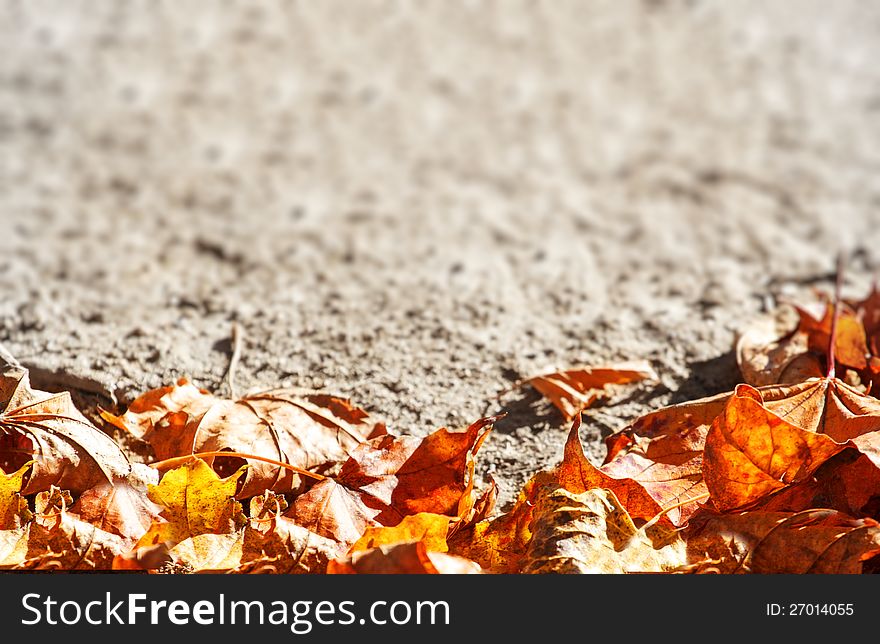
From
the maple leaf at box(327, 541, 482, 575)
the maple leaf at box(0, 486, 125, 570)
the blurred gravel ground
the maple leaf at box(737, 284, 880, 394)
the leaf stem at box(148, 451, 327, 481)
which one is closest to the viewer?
the maple leaf at box(327, 541, 482, 575)

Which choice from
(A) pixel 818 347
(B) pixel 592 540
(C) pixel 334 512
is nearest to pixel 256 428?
(C) pixel 334 512

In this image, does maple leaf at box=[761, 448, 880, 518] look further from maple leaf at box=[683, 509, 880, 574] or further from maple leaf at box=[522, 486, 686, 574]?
maple leaf at box=[522, 486, 686, 574]

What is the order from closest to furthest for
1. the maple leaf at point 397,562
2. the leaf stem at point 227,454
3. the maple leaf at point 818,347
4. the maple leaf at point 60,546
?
the maple leaf at point 397,562
the maple leaf at point 60,546
the leaf stem at point 227,454
the maple leaf at point 818,347

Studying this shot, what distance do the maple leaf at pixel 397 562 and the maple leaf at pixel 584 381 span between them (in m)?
0.55

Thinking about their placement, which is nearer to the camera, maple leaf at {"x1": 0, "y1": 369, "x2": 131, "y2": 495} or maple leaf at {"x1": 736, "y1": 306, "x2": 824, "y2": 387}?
maple leaf at {"x1": 0, "y1": 369, "x2": 131, "y2": 495}

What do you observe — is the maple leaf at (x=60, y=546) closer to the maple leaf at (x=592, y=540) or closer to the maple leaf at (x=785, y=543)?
the maple leaf at (x=592, y=540)

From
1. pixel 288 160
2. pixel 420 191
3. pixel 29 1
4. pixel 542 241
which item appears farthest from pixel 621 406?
pixel 29 1

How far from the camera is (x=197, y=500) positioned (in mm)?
1225

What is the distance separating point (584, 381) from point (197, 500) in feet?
2.45

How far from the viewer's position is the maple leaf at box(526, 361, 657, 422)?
1.57m

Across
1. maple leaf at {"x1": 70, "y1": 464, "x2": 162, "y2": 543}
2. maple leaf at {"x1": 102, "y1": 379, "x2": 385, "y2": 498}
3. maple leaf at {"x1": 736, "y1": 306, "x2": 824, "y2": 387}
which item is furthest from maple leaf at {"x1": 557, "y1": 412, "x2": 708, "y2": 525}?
maple leaf at {"x1": 70, "y1": 464, "x2": 162, "y2": 543}

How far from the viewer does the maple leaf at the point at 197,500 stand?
4.00 ft

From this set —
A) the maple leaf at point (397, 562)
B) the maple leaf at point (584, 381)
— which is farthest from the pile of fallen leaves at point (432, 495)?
the maple leaf at point (584, 381)

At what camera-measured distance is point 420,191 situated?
102 inches
